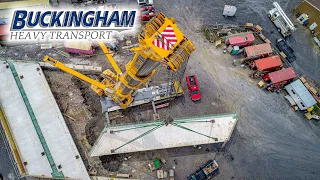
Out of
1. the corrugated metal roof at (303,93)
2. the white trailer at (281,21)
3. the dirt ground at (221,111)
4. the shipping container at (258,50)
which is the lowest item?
the dirt ground at (221,111)

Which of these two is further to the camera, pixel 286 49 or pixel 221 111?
pixel 286 49

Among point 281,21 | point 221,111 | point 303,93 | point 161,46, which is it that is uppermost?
point 161,46

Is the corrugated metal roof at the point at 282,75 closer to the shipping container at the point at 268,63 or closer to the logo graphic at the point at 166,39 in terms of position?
the shipping container at the point at 268,63

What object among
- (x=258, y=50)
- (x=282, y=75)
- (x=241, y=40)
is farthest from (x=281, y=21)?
(x=282, y=75)

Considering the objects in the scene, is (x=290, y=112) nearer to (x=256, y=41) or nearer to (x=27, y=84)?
(x=256, y=41)

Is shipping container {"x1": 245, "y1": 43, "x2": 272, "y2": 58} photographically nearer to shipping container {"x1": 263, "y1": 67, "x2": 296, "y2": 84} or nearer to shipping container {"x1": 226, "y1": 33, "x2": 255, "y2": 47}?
shipping container {"x1": 226, "y1": 33, "x2": 255, "y2": 47}

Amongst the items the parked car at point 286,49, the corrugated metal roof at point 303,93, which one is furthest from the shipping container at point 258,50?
the corrugated metal roof at point 303,93

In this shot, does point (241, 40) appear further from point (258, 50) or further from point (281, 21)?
point (281, 21)
